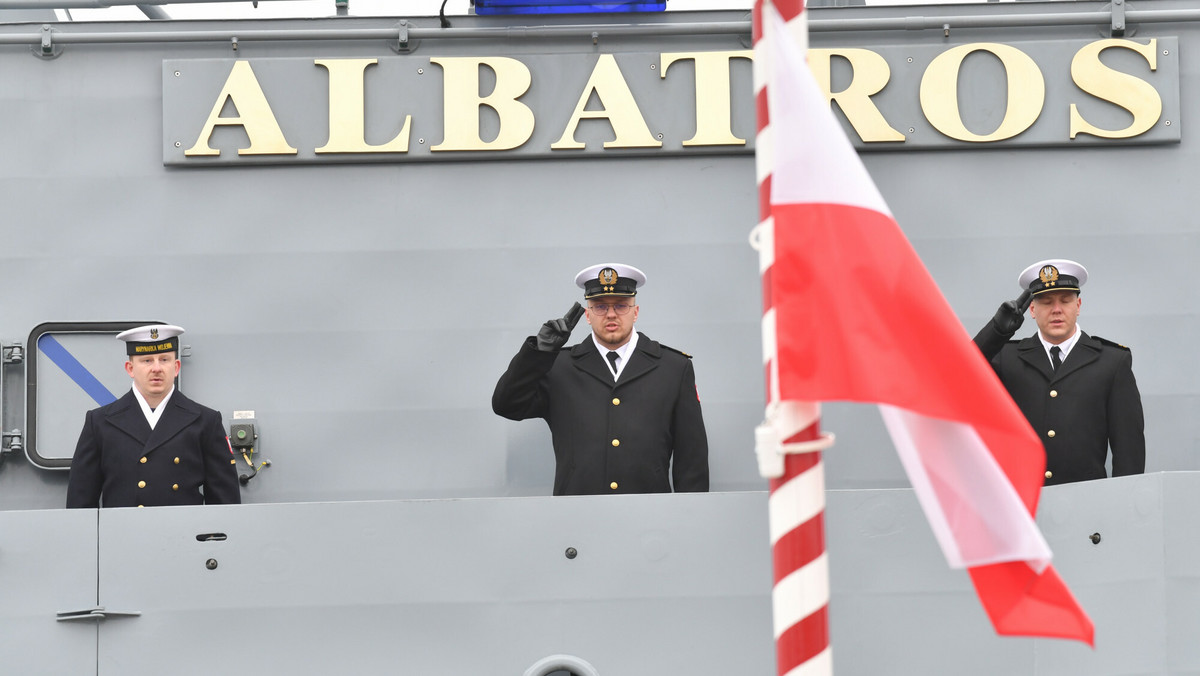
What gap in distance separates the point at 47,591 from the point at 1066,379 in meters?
3.04

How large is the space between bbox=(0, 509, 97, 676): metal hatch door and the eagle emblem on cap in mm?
1608

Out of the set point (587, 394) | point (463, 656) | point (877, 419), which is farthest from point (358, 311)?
point (877, 419)

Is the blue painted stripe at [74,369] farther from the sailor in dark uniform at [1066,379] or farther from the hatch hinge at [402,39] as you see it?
the sailor in dark uniform at [1066,379]

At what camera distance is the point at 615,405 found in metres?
4.37

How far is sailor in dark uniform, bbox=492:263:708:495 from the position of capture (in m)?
4.31

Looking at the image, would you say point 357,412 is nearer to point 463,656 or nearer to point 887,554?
point 463,656

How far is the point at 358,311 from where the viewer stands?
4.92 meters

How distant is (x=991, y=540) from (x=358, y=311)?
300 centimetres

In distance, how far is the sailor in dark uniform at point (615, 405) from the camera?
4309 mm

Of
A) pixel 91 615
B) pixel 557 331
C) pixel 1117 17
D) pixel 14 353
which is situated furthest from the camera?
pixel 1117 17

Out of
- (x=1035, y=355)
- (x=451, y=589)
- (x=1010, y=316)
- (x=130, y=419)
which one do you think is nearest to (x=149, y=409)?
(x=130, y=419)

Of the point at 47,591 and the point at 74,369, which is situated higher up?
the point at 74,369

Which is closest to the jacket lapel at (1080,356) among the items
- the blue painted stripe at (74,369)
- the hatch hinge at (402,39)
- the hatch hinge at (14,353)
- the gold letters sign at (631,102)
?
the gold letters sign at (631,102)

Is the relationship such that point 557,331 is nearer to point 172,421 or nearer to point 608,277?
point 608,277
